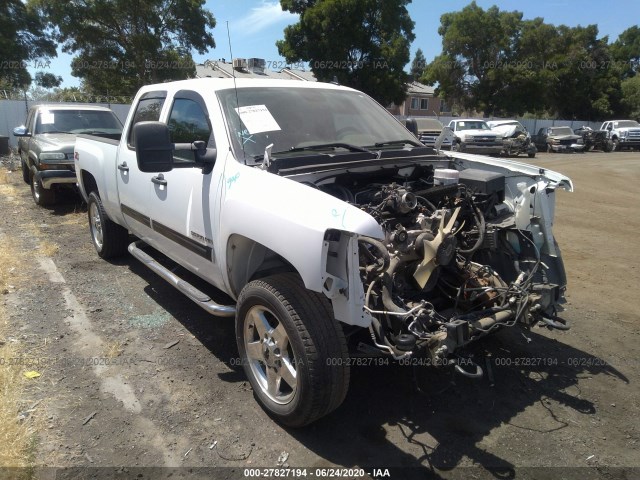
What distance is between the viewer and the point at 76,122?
10094 millimetres

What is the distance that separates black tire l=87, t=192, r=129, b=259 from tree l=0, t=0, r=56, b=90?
98.1 ft

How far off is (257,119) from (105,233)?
3202mm

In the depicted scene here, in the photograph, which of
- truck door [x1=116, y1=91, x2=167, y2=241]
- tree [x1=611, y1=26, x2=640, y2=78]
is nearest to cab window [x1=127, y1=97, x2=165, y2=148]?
truck door [x1=116, y1=91, x2=167, y2=241]

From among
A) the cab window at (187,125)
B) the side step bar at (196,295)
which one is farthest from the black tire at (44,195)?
the cab window at (187,125)

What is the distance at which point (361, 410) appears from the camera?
315 cm

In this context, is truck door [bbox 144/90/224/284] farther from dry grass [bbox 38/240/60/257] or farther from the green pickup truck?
the green pickup truck

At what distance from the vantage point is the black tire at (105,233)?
18.8 ft

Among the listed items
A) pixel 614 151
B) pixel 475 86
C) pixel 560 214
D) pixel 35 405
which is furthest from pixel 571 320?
pixel 475 86

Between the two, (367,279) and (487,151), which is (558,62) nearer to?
(487,151)

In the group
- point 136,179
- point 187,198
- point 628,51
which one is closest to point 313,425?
point 187,198

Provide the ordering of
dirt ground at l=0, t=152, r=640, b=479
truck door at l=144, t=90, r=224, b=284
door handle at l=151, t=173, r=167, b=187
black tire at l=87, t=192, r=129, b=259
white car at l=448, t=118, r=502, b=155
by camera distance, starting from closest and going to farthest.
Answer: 1. dirt ground at l=0, t=152, r=640, b=479
2. truck door at l=144, t=90, r=224, b=284
3. door handle at l=151, t=173, r=167, b=187
4. black tire at l=87, t=192, r=129, b=259
5. white car at l=448, t=118, r=502, b=155

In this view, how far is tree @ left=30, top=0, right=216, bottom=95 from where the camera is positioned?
28094 mm

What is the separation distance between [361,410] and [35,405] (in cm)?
214

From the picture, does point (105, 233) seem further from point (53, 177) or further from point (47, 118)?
point (47, 118)
